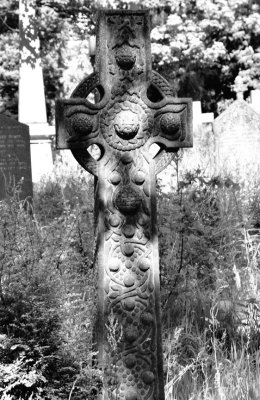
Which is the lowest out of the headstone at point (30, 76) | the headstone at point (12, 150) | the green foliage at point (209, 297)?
the green foliage at point (209, 297)

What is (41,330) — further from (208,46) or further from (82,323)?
(208,46)

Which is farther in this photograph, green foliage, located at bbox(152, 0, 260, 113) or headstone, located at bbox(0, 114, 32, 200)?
green foliage, located at bbox(152, 0, 260, 113)

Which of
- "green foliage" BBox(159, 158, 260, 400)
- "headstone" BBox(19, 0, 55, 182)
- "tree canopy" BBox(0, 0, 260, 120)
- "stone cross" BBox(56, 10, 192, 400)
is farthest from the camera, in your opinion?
"tree canopy" BBox(0, 0, 260, 120)

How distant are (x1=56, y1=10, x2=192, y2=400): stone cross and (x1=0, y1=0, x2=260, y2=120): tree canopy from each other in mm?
16179

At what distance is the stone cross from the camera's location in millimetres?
3018

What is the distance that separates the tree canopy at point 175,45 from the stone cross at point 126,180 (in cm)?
1618

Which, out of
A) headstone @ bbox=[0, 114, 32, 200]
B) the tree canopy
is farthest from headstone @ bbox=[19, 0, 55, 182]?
headstone @ bbox=[0, 114, 32, 200]

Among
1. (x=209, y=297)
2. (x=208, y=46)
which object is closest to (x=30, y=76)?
(x=208, y=46)

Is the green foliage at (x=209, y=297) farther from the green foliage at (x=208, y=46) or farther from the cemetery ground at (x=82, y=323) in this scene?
the green foliage at (x=208, y=46)

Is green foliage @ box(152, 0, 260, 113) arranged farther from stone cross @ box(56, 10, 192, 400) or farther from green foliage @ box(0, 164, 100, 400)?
green foliage @ box(0, 164, 100, 400)

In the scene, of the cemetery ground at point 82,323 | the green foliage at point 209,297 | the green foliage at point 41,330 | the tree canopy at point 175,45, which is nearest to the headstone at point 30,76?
the tree canopy at point 175,45

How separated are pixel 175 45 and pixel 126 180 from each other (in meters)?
18.4

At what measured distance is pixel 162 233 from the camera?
16.2 feet

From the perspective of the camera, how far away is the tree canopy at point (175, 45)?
21094 millimetres
